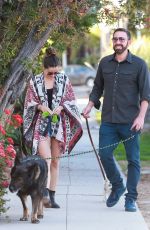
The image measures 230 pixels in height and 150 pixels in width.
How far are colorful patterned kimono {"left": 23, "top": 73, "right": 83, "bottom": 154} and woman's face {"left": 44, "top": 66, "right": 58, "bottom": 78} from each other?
0.05 metres

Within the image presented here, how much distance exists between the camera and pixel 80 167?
13617 millimetres

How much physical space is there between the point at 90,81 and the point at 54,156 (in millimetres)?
45162

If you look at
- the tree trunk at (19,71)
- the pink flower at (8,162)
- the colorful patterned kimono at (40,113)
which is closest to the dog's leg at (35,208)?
the pink flower at (8,162)

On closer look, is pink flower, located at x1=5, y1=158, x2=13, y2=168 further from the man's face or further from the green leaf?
the man's face

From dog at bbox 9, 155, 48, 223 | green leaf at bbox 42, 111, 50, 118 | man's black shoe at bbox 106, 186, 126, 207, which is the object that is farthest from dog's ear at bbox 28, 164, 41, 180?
man's black shoe at bbox 106, 186, 126, 207

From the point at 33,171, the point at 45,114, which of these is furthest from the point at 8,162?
the point at 45,114

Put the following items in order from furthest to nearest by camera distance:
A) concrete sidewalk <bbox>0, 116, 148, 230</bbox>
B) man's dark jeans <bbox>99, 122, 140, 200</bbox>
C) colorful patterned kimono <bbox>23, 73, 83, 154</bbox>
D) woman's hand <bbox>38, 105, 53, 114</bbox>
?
colorful patterned kimono <bbox>23, 73, 83, 154</bbox> → woman's hand <bbox>38, 105, 53, 114</bbox> → man's dark jeans <bbox>99, 122, 140, 200</bbox> → concrete sidewalk <bbox>0, 116, 148, 230</bbox>

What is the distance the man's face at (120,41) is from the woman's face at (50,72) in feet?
2.65

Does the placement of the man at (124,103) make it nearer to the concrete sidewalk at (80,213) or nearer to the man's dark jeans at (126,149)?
the man's dark jeans at (126,149)

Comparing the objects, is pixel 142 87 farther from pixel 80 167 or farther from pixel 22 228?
pixel 80 167

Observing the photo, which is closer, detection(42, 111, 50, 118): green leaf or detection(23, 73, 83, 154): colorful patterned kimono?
detection(42, 111, 50, 118): green leaf

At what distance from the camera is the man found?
8.89 metres

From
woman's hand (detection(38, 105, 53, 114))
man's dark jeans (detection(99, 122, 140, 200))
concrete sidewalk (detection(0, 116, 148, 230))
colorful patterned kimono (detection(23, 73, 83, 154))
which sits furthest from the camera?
colorful patterned kimono (detection(23, 73, 83, 154))

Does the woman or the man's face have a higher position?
the man's face
